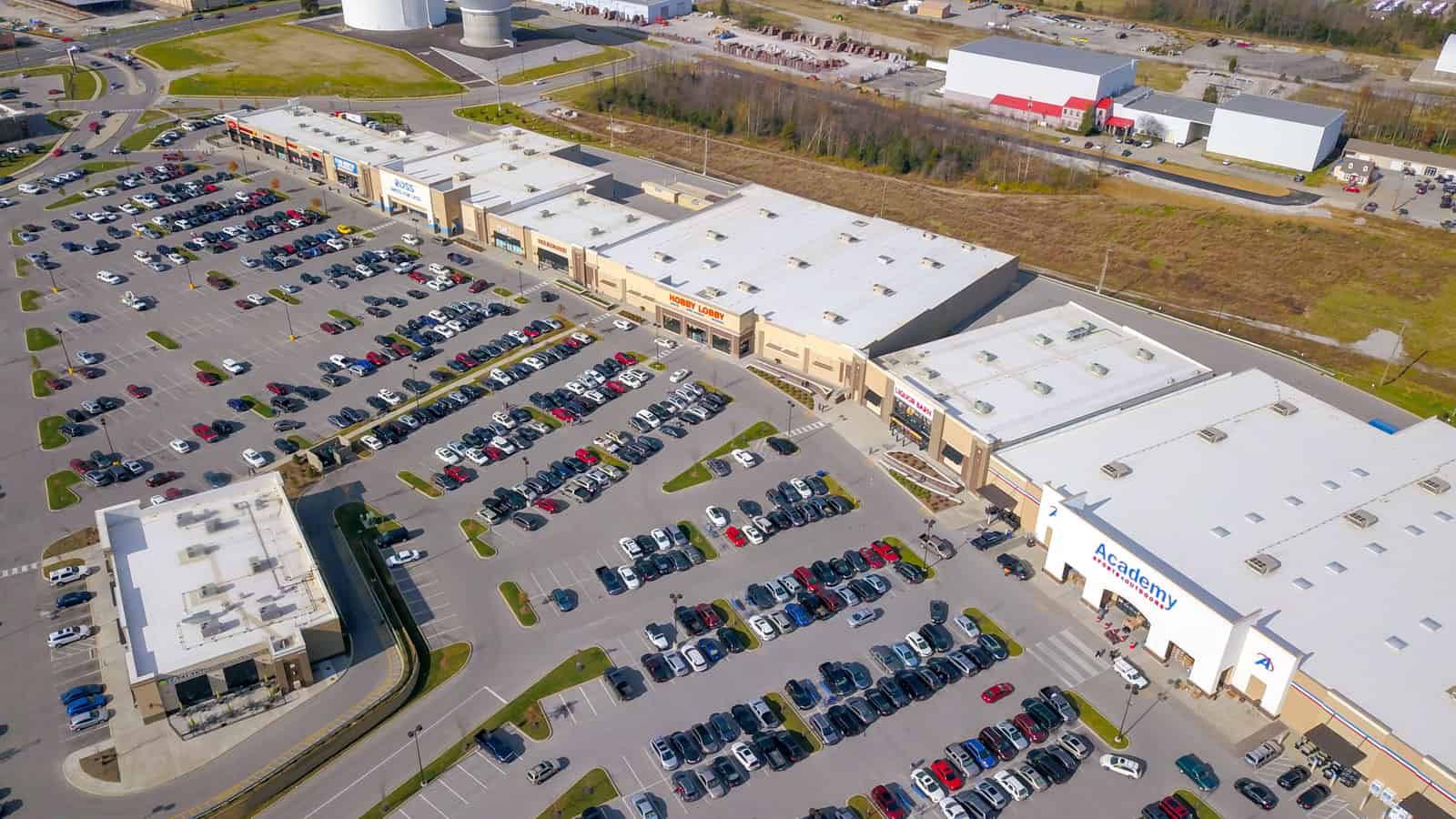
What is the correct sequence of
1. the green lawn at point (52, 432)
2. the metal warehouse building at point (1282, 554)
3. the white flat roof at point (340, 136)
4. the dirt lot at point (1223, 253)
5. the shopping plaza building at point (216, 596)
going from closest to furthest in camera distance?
1. the metal warehouse building at point (1282, 554)
2. the shopping plaza building at point (216, 596)
3. the green lawn at point (52, 432)
4. the dirt lot at point (1223, 253)
5. the white flat roof at point (340, 136)

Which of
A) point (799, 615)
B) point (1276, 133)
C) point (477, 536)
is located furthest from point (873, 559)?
point (1276, 133)

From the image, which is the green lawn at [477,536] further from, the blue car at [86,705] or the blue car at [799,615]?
the blue car at [86,705]

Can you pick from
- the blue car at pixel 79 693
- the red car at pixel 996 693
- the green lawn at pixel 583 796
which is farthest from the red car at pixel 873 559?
the blue car at pixel 79 693

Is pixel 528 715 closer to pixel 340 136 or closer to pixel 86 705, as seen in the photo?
pixel 86 705

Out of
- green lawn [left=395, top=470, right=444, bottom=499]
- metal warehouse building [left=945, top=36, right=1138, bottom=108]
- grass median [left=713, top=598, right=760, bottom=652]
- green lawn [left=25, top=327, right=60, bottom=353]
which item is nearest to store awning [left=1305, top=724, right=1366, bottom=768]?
grass median [left=713, top=598, right=760, bottom=652]

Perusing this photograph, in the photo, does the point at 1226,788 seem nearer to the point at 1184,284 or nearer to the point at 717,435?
the point at 717,435
